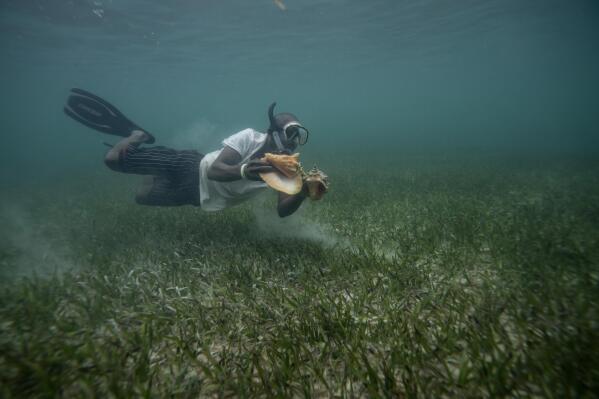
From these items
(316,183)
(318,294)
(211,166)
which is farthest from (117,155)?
(318,294)

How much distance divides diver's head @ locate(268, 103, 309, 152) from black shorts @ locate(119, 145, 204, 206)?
1.79 metres

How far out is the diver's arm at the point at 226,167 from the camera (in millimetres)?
4424

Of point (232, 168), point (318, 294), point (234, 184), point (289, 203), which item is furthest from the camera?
point (234, 184)

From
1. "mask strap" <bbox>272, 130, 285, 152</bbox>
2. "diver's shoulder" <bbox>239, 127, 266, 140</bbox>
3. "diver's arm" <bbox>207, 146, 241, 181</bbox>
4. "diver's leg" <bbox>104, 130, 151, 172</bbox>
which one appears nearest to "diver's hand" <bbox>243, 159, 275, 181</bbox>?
"diver's arm" <bbox>207, 146, 241, 181</bbox>

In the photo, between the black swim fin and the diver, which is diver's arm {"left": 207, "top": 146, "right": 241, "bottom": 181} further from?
the black swim fin

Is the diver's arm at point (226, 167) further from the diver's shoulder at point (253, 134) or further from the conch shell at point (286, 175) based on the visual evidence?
the conch shell at point (286, 175)

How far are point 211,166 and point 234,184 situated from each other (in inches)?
24.3

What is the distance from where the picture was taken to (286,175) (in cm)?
392

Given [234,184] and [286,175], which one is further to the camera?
[234,184]

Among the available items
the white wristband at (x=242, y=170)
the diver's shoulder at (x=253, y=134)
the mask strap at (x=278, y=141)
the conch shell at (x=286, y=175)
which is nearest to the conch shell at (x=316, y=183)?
the conch shell at (x=286, y=175)

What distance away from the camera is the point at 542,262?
375 cm

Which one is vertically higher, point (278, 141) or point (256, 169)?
point (278, 141)

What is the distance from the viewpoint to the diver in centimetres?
476

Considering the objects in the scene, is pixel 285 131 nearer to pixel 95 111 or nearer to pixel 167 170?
pixel 167 170
